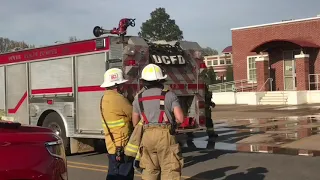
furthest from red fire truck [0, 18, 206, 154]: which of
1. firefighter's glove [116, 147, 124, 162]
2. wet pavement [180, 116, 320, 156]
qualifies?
firefighter's glove [116, 147, 124, 162]

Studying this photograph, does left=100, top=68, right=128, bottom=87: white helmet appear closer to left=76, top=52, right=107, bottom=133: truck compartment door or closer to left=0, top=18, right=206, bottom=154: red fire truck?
left=0, top=18, right=206, bottom=154: red fire truck

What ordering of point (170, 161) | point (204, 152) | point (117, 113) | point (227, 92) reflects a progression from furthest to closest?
point (227, 92), point (204, 152), point (117, 113), point (170, 161)

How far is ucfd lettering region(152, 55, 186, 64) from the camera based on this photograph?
9414 millimetres

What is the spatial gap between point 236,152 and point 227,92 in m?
20.7

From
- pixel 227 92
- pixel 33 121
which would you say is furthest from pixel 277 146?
pixel 227 92

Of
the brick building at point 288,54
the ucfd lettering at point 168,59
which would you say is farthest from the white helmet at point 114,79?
the brick building at point 288,54

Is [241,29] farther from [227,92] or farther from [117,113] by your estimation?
[117,113]

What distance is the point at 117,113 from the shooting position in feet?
17.7

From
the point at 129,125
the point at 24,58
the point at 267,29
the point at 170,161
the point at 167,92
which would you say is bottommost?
the point at 170,161

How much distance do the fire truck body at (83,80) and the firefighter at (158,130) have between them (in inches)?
156

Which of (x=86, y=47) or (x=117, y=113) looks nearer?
(x=117, y=113)

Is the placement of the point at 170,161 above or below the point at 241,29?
below

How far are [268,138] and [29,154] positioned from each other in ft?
30.9

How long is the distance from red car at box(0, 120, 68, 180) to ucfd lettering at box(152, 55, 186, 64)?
5.71 metres
